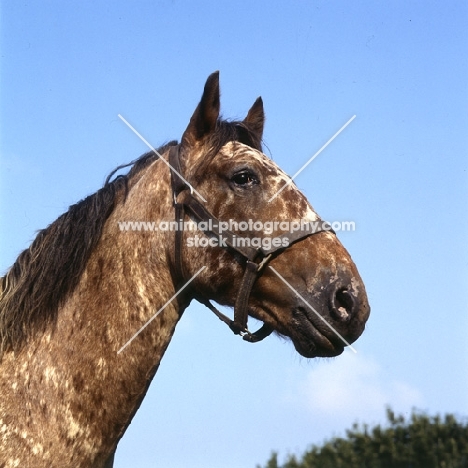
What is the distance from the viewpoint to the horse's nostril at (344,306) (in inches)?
183

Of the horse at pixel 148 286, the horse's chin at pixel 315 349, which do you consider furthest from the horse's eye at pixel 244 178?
the horse's chin at pixel 315 349

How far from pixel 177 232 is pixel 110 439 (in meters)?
1.54

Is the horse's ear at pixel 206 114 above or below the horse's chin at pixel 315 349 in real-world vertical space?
above

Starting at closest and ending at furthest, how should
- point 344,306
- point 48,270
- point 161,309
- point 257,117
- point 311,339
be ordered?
1. point 344,306
2. point 311,339
3. point 161,309
4. point 48,270
5. point 257,117

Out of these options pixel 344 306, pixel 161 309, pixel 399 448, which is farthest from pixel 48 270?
pixel 399 448

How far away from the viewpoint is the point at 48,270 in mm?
5109

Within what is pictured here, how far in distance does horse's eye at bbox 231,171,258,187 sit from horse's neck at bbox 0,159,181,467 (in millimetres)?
570

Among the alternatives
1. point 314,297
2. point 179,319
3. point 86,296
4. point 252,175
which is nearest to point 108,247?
point 86,296

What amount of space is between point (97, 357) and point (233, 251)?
4.04 ft

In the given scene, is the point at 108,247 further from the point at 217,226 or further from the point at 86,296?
the point at 217,226

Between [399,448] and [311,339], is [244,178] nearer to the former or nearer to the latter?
[311,339]

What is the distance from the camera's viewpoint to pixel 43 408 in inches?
182

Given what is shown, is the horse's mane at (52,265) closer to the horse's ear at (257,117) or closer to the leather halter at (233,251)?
the leather halter at (233,251)

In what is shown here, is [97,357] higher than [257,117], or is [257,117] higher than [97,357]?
[257,117]
